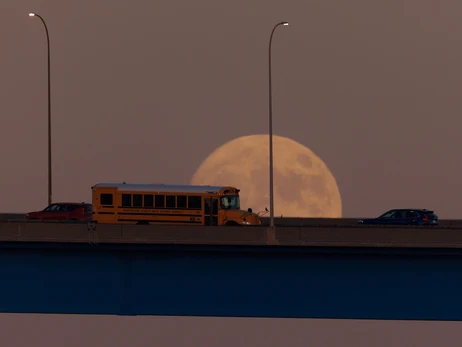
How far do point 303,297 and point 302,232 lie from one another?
7.58ft

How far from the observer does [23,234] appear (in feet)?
130

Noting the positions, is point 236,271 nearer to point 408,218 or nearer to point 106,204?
point 106,204

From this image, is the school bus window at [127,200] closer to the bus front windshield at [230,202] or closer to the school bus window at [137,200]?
the school bus window at [137,200]

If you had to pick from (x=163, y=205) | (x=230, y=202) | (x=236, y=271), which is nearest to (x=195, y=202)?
(x=163, y=205)

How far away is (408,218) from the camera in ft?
167

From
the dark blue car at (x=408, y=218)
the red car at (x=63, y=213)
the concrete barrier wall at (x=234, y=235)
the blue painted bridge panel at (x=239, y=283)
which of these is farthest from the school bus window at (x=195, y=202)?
the red car at (x=63, y=213)

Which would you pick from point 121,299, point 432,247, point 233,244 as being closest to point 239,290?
point 233,244

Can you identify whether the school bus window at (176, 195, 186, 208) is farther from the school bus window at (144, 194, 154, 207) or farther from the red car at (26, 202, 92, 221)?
the red car at (26, 202, 92, 221)

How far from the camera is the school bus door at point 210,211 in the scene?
152 feet

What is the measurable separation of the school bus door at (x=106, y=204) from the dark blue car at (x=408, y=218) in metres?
11.7

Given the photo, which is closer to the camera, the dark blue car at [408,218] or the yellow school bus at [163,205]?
the yellow school bus at [163,205]

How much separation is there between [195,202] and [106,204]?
12.9 feet

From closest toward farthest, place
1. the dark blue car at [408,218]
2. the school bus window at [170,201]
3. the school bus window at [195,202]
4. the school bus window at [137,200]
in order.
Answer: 1. the school bus window at [170,201]
2. the school bus window at [195,202]
3. the school bus window at [137,200]
4. the dark blue car at [408,218]

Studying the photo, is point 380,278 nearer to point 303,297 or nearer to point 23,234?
point 303,297
